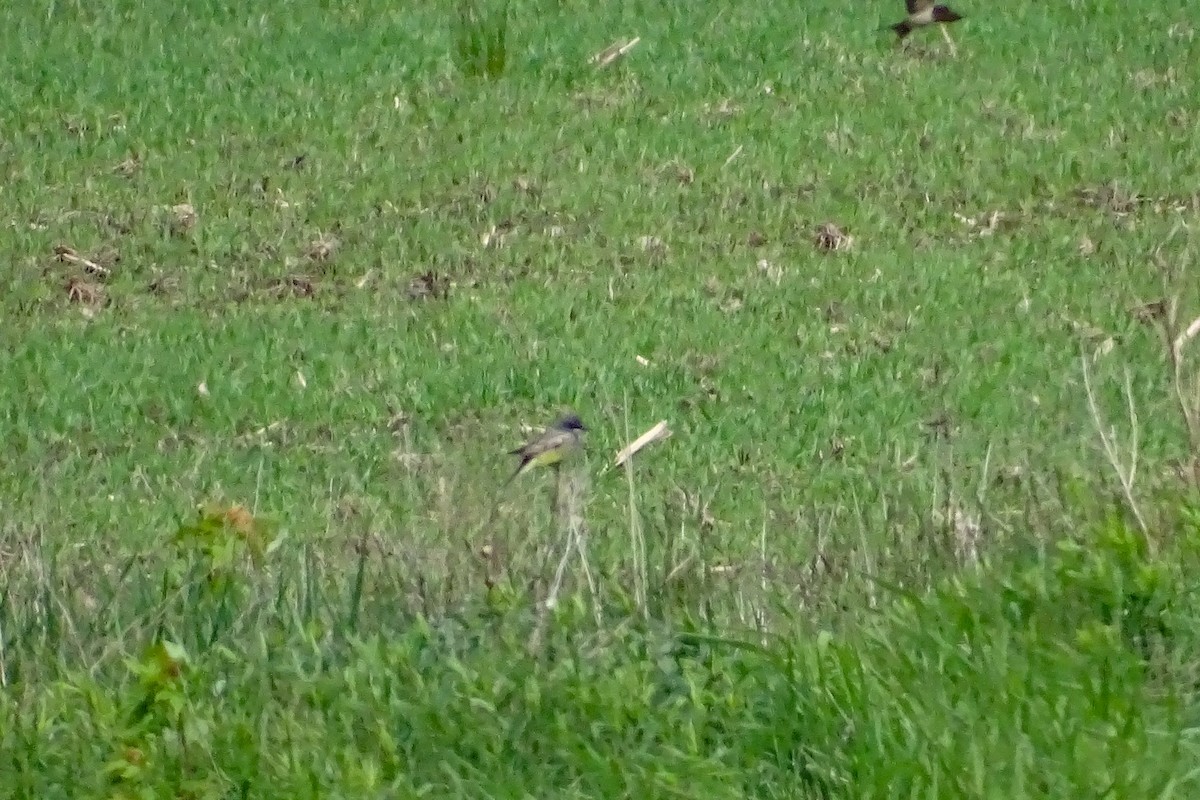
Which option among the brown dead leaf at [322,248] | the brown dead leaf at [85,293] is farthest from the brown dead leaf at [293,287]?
the brown dead leaf at [85,293]

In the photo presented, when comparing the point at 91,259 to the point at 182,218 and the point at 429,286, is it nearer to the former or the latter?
the point at 182,218

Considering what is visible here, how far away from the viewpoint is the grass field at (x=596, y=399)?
409 cm

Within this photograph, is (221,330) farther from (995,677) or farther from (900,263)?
(995,677)

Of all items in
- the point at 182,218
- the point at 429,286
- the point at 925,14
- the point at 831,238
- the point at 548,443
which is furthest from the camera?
the point at 182,218

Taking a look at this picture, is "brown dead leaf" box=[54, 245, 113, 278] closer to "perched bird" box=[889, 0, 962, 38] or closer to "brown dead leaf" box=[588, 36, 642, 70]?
"brown dead leaf" box=[588, 36, 642, 70]

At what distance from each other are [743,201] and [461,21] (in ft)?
11.6

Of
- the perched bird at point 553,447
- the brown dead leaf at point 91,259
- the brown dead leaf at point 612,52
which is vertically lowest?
the brown dead leaf at point 91,259

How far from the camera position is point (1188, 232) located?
993 centimetres

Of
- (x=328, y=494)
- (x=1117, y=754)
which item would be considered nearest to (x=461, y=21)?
(x=328, y=494)

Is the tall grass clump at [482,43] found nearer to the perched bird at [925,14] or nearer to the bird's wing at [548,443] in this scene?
the perched bird at [925,14]

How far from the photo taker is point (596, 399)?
27.7ft

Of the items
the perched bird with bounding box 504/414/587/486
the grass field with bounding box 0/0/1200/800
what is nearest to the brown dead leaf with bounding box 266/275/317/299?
the grass field with bounding box 0/0/1200/800

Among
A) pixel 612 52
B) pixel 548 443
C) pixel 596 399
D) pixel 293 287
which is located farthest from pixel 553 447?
pixel 612 52

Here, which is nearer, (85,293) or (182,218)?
(85,293)
